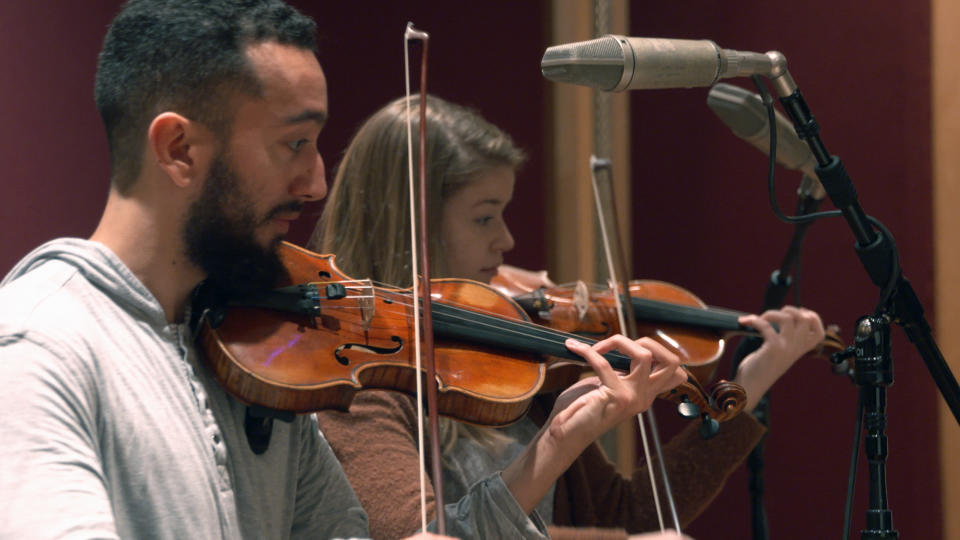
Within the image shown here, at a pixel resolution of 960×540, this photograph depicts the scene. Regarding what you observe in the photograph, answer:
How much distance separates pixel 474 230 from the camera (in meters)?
1.49

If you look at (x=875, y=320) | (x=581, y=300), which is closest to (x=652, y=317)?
(x=581, y=300)

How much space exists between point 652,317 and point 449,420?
15.2 inches

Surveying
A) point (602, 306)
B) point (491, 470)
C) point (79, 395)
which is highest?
point (79, 395)

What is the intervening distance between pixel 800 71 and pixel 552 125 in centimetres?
63

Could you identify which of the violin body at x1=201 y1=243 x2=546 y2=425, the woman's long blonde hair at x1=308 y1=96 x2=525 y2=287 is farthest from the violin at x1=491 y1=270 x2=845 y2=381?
the violin body at x1=201 y1=243 x2=546 y2=425

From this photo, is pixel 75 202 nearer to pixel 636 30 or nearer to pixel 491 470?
pixel 491 470

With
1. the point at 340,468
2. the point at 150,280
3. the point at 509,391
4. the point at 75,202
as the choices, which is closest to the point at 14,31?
the point at 75,202

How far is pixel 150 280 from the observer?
1.01 m

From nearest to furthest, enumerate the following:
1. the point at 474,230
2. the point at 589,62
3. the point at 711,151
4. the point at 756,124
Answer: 1. the point at 589,62
2. the point at 756,124
3. the point at 474,230
4. the point at 711,151

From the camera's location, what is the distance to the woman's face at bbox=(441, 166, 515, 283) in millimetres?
1484

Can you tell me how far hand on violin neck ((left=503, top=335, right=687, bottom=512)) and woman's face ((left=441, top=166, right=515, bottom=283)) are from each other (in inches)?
13.5

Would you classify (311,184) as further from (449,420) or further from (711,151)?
(711,151)

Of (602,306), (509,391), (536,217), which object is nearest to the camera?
(509,391)

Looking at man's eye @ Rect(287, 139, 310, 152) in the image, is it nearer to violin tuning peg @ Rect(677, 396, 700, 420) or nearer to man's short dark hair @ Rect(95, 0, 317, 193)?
man's short dark hair @ Rect(95, 0, 317, 193)
